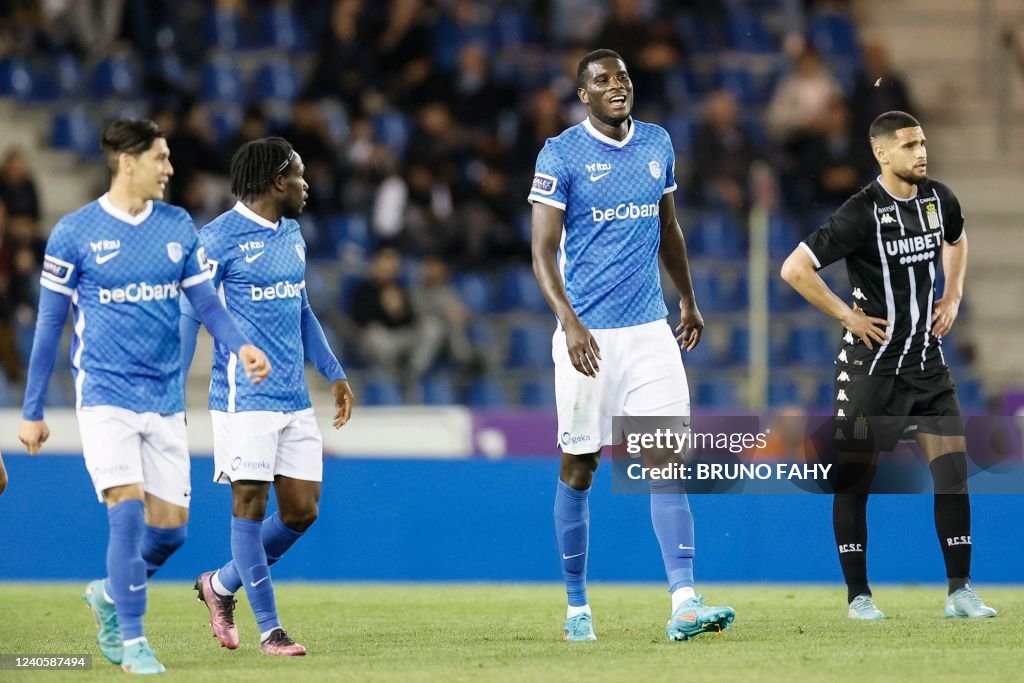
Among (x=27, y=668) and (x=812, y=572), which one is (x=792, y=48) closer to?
→ (x=812, y=572)

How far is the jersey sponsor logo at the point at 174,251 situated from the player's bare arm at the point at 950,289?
11.4 feet

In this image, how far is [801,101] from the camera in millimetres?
15586

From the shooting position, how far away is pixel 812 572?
1053 cm

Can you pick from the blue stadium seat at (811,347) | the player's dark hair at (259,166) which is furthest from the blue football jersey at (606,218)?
the blue stadium seat at (811,347)

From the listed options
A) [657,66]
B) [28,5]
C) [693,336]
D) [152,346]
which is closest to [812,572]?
[693,336]

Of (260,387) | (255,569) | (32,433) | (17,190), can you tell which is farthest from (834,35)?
(32,433)

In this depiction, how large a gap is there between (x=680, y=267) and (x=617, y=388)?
0.71m

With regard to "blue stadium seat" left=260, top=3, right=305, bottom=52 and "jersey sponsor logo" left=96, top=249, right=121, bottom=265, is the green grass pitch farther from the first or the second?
"blue stadium seat" left=260, top=3, right=305, bottom=52

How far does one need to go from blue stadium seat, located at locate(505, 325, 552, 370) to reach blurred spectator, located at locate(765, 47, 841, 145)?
3.27 m

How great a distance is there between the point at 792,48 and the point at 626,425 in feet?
33.6

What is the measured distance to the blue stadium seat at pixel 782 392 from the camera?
13.5 metres

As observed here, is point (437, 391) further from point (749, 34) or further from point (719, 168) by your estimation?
point (749, 34)

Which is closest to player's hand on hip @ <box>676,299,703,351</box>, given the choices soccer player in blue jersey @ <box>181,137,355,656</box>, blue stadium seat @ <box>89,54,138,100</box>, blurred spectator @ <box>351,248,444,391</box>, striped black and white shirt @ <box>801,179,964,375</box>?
striped black and white shirt @ <box>801,179,964,375</box>

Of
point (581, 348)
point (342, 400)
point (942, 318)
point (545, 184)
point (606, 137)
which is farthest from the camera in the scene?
point (942, 318)
